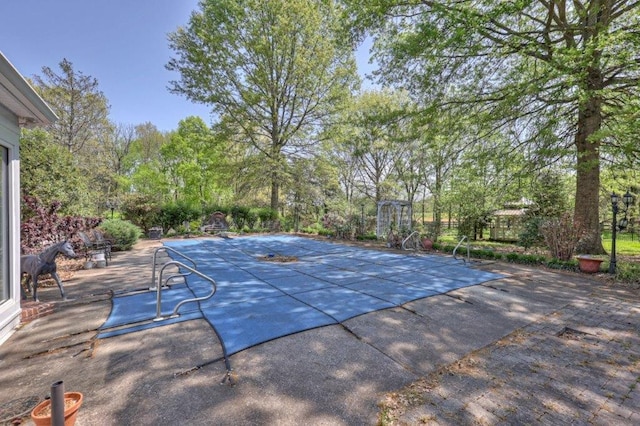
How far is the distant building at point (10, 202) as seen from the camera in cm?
304

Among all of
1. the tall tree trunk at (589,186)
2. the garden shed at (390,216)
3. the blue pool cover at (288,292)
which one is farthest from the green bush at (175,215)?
the tall tree trunk at (589,186)

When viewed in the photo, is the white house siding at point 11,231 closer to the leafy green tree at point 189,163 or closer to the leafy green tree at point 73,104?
the leafy green tree at point 73,104

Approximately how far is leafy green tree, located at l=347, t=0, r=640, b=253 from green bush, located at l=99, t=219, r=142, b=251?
1004 cm

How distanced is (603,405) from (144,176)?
25.3 meters

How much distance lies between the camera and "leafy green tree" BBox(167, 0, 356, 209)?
14.3m

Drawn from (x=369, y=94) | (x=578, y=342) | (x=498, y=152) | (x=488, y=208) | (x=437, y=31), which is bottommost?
(x=578, y=342)

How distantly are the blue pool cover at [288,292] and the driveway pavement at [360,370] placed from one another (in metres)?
0.21

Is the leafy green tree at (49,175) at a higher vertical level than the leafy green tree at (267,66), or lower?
lower

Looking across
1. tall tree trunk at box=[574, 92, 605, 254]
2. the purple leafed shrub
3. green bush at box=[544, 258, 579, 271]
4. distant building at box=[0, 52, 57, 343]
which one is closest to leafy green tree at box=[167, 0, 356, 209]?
the purple leafed shrub

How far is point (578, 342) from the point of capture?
3047 millimetres

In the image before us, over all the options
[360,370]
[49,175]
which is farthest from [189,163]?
[360,370]

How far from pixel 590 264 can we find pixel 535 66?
564 centimetres

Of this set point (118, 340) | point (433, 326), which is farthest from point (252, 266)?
point (433, 326)

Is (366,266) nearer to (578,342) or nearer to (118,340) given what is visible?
(578,342)
